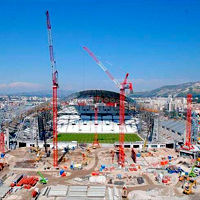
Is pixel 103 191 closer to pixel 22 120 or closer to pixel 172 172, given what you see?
pixel 172 172

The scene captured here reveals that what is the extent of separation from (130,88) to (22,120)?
86.1 ft

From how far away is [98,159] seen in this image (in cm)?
3906

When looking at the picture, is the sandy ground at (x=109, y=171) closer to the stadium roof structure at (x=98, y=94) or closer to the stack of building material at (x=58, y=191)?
the stack of building material at (x=58, y=191)

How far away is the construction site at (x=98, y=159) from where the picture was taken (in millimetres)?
25594

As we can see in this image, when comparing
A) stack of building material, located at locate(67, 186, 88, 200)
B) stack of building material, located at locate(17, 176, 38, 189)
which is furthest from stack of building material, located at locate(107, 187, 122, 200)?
stack of building material, located at locate(17, 176, 38, 189)

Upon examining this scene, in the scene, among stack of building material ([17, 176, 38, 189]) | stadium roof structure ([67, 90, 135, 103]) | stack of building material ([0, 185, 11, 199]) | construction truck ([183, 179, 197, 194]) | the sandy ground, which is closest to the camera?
stack of building material ([0, 185, 11, 199])

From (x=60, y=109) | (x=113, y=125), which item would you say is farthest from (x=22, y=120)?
(x=113, y=125)

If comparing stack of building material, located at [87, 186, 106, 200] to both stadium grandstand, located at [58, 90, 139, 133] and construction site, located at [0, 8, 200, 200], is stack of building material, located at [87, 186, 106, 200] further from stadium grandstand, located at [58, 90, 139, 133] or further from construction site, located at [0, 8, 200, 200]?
stadium grandstand, located at [58, 90, 139, 133]

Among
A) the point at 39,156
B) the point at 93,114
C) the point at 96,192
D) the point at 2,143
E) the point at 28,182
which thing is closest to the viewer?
the point at 96,192

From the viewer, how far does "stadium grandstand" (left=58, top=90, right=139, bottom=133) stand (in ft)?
206

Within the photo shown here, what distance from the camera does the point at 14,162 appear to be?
3694 cm

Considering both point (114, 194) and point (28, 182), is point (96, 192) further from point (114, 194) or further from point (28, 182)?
point (28, 182)

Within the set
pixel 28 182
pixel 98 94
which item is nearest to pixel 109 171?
pixel 28 182

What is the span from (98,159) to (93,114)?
96.5 ft
